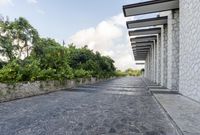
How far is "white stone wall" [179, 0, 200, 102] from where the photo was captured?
5.43 m

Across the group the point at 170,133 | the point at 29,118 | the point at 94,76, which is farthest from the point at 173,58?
the point at 94,76

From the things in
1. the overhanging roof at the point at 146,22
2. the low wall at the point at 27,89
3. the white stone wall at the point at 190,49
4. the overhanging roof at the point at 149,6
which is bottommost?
the low wall at the point at 27,89

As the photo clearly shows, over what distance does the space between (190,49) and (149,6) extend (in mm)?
3350

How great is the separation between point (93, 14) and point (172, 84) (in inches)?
338

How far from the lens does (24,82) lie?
6926 millimetres

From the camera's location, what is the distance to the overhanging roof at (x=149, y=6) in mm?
8203

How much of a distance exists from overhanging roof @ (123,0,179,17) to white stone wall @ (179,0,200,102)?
4.05 ft

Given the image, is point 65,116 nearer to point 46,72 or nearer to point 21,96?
point 21,96

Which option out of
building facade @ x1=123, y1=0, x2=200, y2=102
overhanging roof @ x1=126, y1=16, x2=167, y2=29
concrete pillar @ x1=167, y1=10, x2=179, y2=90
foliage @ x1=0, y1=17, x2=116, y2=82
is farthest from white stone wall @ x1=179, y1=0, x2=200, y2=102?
foliage @ x1=0, y1=17, x2=116, y2=82

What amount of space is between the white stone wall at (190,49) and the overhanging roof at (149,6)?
1.23m

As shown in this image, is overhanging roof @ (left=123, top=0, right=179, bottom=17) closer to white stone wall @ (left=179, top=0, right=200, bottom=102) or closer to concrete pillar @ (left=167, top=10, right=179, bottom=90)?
concrete pillar @ (left=167, top=10, right=179, bottom=90)

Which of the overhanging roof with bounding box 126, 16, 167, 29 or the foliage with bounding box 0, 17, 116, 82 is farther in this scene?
the overhanging roof with bounding box 126, 16, 167, 29

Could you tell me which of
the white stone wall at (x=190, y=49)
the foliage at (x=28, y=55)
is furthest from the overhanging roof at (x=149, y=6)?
the foliage at (x=28, y=55)

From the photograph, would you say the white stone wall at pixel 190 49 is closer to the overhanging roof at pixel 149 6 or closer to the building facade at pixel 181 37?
the building facade at pixel 181 37
